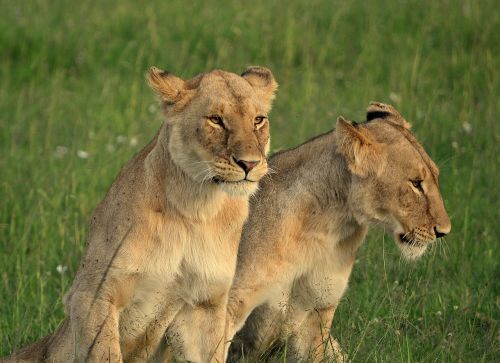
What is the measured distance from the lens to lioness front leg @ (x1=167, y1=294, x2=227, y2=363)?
5020mm

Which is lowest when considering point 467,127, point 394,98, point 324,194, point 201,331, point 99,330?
point 394,98

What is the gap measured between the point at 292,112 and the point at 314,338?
3.86 metres

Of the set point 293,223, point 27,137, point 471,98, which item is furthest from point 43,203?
point 471,98

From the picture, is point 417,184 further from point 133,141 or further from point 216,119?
point 133,141

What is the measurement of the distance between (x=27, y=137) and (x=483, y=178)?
3284 mm

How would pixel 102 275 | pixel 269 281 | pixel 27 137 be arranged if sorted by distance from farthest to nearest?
pixel 27 137 → pixel 269 281 → pixel 102 275

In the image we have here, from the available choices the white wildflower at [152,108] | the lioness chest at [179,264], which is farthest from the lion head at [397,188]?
the white wildflower at [152,108]

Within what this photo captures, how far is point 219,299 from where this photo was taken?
4980mm

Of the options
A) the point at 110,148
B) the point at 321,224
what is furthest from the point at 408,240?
the point at 110,148

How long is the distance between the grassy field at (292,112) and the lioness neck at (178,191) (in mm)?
835

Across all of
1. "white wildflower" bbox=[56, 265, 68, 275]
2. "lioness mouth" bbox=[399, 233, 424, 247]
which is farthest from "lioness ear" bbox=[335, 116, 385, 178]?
"white wildflower" bbox=[56, 265, 68, 275]

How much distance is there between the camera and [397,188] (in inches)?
212

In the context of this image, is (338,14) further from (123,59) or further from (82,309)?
(82,309)

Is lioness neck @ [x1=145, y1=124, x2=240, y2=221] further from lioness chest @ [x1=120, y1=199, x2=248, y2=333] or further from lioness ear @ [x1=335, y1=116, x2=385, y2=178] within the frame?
lioness ear @ [x1=335, y1=116, x2=385, y2=178]
